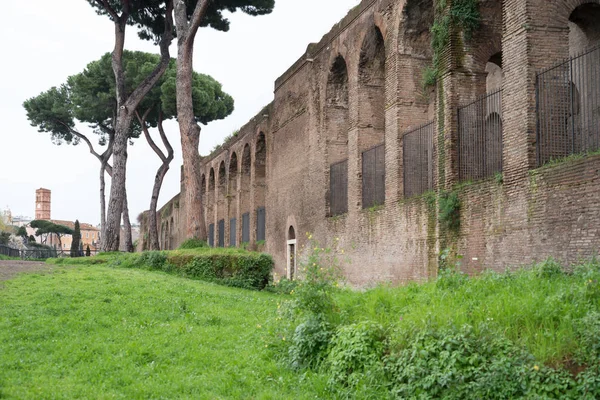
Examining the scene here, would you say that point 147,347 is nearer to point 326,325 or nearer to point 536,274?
point 326,325

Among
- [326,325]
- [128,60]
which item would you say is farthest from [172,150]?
[326,325]

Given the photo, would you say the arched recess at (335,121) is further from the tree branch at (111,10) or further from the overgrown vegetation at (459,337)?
the tree branch at (111,10)

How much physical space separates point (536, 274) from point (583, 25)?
20.3ft

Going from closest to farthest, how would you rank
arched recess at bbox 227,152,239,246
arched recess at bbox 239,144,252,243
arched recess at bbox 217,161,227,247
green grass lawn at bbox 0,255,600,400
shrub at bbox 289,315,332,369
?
green grass lawn at bbox 0,255,600,400, shrub at bbox 289,315,332,369, arched recess at bbox 239,144,252,243, arched recess at bbox 227,152,239,246, arched recess at bbox 217,161,227,247

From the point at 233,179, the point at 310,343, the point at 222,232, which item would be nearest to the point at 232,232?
the point at 222,232

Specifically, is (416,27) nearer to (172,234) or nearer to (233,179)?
(233,179)

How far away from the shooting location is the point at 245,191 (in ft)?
93.5

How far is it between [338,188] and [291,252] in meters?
4.41

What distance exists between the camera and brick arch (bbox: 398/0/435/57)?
44.2 ft

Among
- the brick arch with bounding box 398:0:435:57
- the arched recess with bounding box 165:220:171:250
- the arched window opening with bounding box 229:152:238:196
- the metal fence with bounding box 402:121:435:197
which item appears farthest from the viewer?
the arched recess with bounding box 165:220:171:250

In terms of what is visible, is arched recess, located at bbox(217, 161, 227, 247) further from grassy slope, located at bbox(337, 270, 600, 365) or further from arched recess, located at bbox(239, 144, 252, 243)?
grassy slope, located at bbox(337, 270, 600, 365)

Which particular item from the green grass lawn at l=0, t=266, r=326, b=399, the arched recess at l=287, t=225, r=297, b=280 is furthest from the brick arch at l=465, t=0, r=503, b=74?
the arched recess at l=287, t=225, r=297, b=280

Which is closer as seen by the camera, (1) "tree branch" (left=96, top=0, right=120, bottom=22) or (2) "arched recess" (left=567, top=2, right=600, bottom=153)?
(2) "arched recess" (left=567, top=2, right=600, bottom=153)

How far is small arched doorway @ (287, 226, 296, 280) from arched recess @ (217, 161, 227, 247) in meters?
10.7
